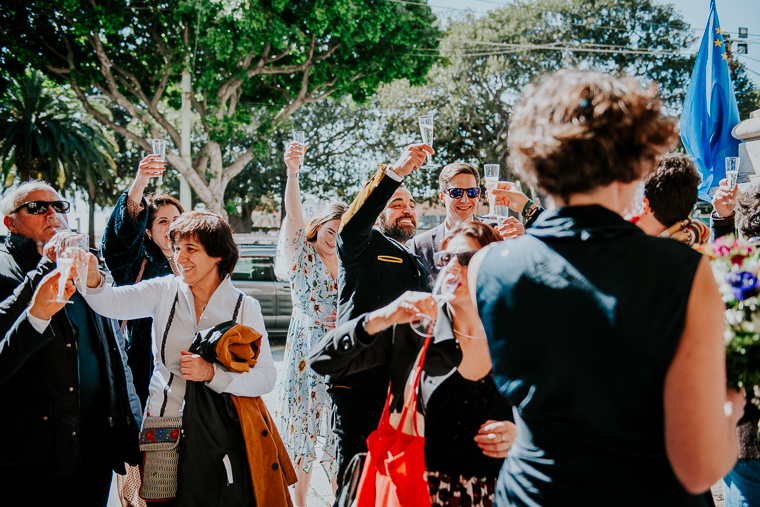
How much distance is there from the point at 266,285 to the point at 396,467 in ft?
32.2

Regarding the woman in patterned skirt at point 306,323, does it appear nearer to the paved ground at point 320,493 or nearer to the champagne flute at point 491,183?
the paved ground at point 320,493

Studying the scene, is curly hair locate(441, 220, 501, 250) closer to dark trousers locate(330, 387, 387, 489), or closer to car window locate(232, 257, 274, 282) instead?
dark trousers locate(330, 387, 387, 489)

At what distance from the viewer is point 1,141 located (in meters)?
20.6

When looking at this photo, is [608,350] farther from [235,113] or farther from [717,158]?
[235,113]

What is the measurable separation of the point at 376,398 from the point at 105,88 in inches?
584

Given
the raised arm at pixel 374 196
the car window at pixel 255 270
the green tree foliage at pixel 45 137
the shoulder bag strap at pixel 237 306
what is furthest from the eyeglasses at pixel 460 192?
the green tree foliage at pixel 45 137

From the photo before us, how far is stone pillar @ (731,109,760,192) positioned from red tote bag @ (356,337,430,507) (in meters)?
4.38

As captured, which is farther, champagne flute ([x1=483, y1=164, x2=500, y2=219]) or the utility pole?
the utility pole

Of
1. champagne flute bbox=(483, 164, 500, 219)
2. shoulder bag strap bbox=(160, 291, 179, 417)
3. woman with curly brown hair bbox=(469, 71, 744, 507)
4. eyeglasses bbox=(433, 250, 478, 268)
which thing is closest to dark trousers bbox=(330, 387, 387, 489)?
shoulder bag strap bbox=(160, 291, 179, 417)

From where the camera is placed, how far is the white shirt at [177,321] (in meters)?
2.81

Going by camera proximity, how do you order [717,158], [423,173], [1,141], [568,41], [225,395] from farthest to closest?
[423,173]
[568,41]
[1,141]
[717,158]
[225,395]

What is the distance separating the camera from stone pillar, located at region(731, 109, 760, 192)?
4.99 meters

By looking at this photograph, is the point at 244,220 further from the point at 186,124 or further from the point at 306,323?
the point at 306,323

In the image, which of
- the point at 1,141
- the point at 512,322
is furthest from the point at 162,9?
the point at 512,322
